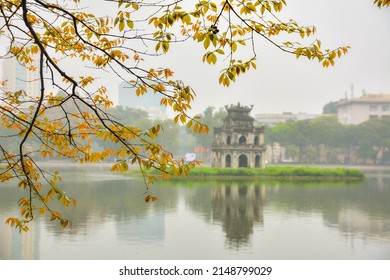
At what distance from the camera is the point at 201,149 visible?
2341 inches

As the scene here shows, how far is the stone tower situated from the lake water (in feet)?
46.6

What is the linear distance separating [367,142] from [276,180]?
27.7m

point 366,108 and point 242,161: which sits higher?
point 366,108

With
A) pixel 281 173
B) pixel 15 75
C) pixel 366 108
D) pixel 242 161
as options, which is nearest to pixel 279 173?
pixel 281 173

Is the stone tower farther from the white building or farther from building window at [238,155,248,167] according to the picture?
the white building

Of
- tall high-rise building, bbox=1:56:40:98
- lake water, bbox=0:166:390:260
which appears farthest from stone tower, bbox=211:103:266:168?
tall high-rise building, bbox=1:56:40:98

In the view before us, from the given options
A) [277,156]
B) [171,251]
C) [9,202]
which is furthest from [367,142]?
[171,251]

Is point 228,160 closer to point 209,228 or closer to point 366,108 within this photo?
point 209,228

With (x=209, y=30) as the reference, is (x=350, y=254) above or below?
below

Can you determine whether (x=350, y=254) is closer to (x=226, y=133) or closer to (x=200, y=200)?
(x=200, y=200)

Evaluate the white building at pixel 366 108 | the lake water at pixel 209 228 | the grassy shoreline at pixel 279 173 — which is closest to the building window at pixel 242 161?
the grassy shoreline at pixel 279 173

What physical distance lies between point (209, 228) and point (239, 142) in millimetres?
24664

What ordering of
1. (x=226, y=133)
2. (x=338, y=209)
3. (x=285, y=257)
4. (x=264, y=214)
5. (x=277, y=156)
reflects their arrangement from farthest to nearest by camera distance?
(x=277, y=156), (x=226, y=133), (x=338, y=209), (x=264, y=214), (x=285, y=257)

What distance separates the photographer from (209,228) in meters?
14.3
